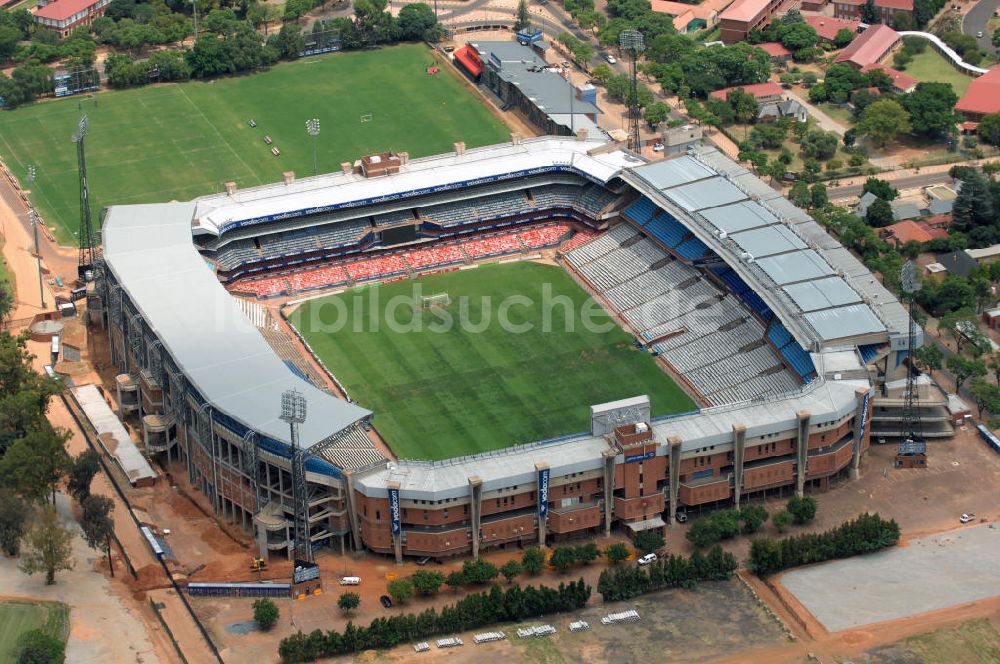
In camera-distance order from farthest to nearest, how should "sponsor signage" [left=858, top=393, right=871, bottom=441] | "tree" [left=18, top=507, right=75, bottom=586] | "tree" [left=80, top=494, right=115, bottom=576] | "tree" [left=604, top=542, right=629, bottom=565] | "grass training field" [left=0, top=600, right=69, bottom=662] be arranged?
"sponsor signage" [left=858, top=393, right=871, bottom=441] → "tree" [left=604, top=542, right=629, bottom=565] → "tree" [left=80, top=494, right=115, bottom=576] → "tree" [left=18, top=507, right=75, bottom=586] → "grass training field" [left=0, top=600, right=69, bottom=662]

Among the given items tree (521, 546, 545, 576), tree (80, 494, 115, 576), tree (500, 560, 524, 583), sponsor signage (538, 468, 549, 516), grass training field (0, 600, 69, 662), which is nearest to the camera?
grass training field (0, 600, 69, 662)

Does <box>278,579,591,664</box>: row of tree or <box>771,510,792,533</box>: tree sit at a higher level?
<box>771,510,792,533</box>: tree

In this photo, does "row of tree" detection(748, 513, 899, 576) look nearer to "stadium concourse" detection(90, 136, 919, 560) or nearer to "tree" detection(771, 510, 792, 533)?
"tree" detection(771, 510, 792, 533)

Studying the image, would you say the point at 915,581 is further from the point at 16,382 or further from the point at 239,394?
the point at 16,382

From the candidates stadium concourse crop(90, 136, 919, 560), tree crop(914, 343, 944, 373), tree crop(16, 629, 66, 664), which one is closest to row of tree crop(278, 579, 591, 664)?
stadium concourse crop(90, 136, 919, 560)

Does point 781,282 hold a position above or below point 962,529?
above

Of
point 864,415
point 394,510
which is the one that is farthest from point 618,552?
point 864,415

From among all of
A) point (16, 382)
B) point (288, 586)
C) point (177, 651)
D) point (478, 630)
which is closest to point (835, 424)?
point (478, 630)

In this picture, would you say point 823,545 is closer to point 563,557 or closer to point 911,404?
point 563,557
